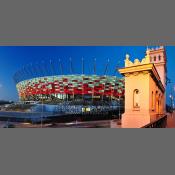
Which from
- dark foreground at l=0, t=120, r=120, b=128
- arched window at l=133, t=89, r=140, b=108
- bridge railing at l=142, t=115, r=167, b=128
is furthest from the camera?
dark foreground at l=0, t=120, r=120, b=128

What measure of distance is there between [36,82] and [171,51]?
4152 millimetres

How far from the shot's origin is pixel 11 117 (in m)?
6.37

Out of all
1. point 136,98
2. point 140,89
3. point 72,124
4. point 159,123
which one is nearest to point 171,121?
point 159,123

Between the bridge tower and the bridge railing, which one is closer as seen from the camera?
the bridge railing

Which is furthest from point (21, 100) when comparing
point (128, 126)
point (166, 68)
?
point (166, 68)

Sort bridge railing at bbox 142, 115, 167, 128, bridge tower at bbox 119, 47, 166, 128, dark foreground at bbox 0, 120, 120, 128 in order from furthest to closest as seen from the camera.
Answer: dark foreground at bbox 0, 120, 120, 128 < bridge tower at bbox 119, 47, 166, 128 < bridge railing at bbox 142, 115, 167, 128

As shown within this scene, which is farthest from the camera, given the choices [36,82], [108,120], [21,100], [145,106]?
[36,82]

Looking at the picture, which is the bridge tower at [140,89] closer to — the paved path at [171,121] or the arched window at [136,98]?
the arched window at [136,98]

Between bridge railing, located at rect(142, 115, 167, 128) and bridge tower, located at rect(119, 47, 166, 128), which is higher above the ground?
bridge tower, located at rect(119, 47, 166, 128)

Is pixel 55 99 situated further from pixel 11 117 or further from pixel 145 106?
pixel 145 106

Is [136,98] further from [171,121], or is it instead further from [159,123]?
[171,121]

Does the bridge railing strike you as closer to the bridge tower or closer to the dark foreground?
the bridge tower

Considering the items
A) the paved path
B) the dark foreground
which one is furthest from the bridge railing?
the dark foreground

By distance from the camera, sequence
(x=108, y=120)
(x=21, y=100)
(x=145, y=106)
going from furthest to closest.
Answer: (x=21, y=100)
(x=108, y=120)
(x=145, y=106)
